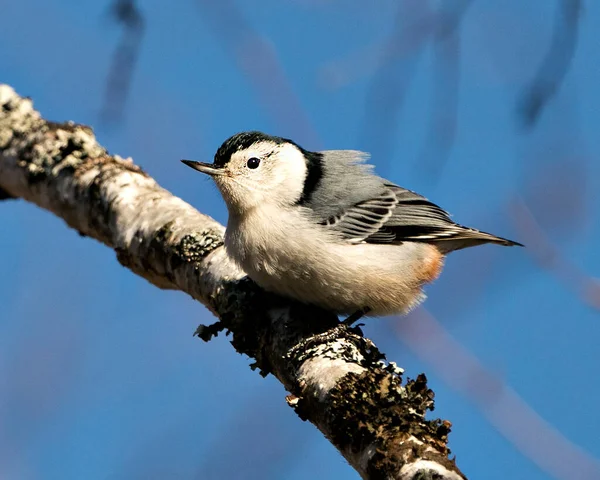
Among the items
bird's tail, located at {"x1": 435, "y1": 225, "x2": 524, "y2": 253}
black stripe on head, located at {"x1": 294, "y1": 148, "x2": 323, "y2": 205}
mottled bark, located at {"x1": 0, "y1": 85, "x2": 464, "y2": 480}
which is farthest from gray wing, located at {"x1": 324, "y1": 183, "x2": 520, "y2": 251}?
mottled bark, located at {"x1": 0, "y1": 85, "x2": 464, "y2": 480}

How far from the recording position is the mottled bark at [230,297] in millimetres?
1817

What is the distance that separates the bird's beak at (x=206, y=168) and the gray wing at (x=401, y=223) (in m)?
0.51

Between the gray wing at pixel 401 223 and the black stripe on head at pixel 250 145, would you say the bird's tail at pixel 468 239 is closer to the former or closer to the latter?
the gray wing at pixel 401 223

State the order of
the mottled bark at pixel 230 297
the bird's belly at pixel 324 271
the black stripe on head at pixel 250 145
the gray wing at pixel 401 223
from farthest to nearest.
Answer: the black stripe on head at pixel 250 145
the gray wing at pixel 401 223
the bird's belly at pixel 324 271
the mottled bark at pixel 230 297

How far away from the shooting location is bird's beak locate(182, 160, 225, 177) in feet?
10.2

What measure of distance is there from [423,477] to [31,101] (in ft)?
9.47

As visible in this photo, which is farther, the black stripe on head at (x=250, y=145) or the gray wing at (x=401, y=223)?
the black stripe on head at (x=250, y=145)

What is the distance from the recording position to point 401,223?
322cm

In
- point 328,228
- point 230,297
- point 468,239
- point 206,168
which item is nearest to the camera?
point 230,297

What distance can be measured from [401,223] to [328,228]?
405 mm

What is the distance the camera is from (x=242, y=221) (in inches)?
116

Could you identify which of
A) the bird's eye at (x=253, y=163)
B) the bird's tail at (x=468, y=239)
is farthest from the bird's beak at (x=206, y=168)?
the bird's tail at (x=468, y=239)

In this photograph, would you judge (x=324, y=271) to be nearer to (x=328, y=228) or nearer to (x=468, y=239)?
(x=328, y=228)

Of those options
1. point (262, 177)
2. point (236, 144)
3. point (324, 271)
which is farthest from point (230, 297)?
point (236, 144)
